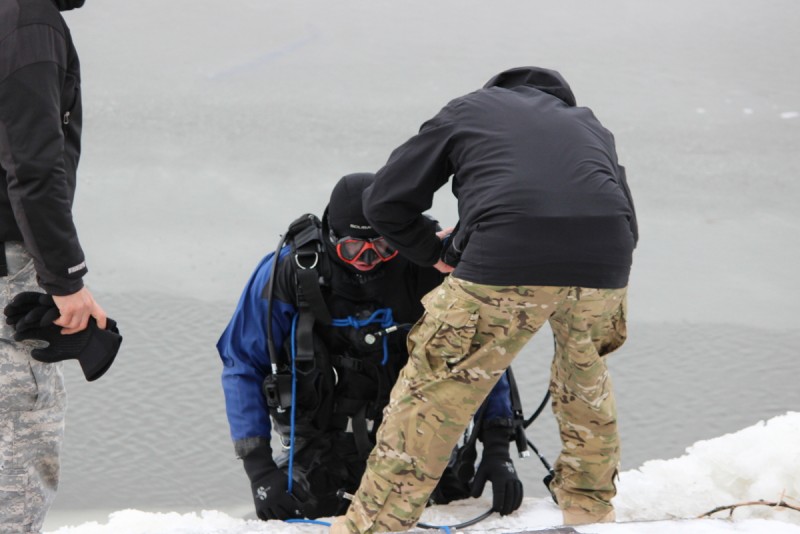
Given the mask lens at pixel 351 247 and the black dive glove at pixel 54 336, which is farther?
the mask lens at pixel 351 247

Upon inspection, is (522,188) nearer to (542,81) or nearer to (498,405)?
(542,81)

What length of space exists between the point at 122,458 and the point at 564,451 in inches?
44.2

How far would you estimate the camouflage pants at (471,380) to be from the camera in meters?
1.42

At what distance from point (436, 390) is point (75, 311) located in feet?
1.76

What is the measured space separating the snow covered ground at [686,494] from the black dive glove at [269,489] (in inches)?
2.1

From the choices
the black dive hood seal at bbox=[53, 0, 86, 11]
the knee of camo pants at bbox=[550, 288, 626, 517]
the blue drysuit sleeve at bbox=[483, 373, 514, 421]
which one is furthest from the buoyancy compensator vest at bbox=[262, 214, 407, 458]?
the black dive hood seal at bbox=[53, 0, 86, 11]

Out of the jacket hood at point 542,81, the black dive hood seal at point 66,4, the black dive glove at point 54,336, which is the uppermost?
the black dive hood seal at point 66,4

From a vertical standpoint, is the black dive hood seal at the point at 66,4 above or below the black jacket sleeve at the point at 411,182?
above

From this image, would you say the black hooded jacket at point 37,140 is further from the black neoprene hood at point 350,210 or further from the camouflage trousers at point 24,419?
the black neoprene hood at point 350,210

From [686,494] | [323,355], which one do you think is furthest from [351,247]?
[686,494]

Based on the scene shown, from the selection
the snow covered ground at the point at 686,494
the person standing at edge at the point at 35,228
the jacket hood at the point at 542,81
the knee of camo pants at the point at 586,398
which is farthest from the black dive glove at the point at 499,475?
the person standing at edge at the point at 35,228

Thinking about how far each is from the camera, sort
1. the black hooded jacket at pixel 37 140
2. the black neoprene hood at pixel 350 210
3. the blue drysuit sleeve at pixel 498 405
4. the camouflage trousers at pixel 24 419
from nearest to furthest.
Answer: the black hooded jacket at pixel 37 140 < the camouflage trousers at pixel 24 419 < the black neoprene hood at pixel 350 210 < the blue drysuit sleeve at pixel 498 405

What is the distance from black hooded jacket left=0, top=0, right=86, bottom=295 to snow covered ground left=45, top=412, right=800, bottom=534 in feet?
2.04

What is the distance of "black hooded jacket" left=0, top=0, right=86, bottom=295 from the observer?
1.23m
